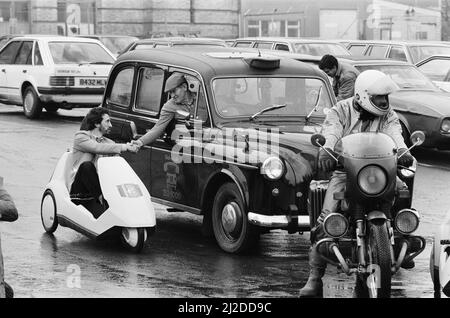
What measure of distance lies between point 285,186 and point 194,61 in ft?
6.67

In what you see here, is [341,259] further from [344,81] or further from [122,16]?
[122,16]

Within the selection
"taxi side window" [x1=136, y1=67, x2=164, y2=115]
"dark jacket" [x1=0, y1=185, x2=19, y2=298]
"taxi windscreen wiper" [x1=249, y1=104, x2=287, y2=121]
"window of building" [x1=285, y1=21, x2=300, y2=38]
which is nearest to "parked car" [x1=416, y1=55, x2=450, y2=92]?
"taxi side window" [x1=136, y1=67, x2=164, y2=115]

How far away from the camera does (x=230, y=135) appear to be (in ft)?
34.4

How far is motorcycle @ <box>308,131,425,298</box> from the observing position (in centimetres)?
763

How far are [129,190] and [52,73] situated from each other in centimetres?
1316

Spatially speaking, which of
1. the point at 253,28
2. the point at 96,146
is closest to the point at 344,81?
the point at 96,146

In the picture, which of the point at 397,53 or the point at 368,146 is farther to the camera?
the point at 397,53

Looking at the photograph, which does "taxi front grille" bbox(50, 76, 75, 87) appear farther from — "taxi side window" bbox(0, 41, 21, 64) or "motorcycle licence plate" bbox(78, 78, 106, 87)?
"taxi side window" bbox(0, 41, 21, 64)

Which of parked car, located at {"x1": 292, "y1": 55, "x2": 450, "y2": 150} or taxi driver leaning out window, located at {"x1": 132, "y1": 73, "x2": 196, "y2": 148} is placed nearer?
taxi driver leaning out window, located at {"x1": 132, "y1": 73, "x2": 196, "y2": 148}

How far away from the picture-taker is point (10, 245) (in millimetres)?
10492

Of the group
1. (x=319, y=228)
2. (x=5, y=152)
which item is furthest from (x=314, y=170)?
(x=5, y=152)

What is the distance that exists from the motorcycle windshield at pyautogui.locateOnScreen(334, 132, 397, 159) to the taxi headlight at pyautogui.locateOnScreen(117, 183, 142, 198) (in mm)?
2826

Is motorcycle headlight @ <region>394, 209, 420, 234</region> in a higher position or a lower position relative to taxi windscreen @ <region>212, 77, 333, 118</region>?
lower
